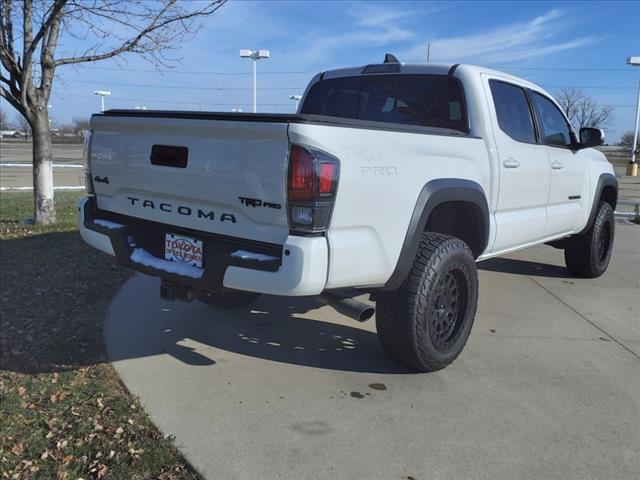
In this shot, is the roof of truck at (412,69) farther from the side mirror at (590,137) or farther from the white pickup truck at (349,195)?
the side mirror at (590,137)

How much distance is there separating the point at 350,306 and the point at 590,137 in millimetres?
3417

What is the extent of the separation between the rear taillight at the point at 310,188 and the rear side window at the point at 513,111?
2051mm

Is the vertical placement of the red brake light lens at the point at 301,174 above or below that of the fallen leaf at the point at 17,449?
above

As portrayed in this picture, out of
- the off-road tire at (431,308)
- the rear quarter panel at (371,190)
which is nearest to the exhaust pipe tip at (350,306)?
the rear quarter panel at (371,190)

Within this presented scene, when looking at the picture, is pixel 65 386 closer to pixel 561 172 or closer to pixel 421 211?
pixel 421 211

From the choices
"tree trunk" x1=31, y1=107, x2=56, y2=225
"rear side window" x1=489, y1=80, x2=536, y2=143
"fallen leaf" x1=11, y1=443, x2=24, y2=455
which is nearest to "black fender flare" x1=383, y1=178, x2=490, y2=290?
"rear side window" x1=489, y1=80, x2=536, y2=143

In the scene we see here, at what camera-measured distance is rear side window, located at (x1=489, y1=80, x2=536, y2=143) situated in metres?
4.32

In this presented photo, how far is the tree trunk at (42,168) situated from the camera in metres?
7.97

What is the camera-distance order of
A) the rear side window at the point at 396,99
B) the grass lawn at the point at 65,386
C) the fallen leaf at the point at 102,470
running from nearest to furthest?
the fallen leaf at the point at 102,470 → the grass lawn at the point at 65,386 → the rear side window at the point at 396,99

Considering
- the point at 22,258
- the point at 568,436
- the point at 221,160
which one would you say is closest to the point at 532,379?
the point at 568,436

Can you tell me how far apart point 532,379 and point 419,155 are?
64.8 inches

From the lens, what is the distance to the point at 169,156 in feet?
10.6

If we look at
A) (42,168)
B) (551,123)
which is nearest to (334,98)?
(551,123)

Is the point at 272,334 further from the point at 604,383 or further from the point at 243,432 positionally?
the point at 604,383
